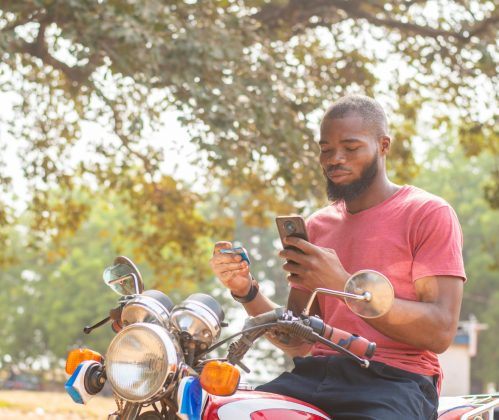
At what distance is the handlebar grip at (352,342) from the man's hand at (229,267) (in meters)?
0.55

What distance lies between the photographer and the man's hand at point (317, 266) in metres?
2.00

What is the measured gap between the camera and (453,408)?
250 centimetres

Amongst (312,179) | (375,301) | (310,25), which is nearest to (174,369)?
(375,301)

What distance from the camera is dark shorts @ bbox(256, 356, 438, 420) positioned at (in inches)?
76.1

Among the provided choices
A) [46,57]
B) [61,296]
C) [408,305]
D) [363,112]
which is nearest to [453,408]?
[408,305]

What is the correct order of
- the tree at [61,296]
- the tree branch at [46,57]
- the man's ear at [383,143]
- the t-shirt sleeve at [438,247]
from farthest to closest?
1. the tree at [61,296]
2. the tree branch at [46,57]
3. the man's ear at [383,143]
4. the t-shirt sleeve at [438,247]

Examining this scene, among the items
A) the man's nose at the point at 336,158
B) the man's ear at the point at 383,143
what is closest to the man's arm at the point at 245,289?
the man's nose at the point at 336,158

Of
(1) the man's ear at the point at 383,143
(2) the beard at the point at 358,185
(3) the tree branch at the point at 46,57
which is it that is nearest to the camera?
(2) the beard at the point at 358,185

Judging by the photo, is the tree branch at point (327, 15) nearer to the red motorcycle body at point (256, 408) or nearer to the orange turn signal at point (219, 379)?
the red motorcycle body at point (256, 408)

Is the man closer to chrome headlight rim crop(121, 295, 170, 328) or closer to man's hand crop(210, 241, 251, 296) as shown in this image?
man's hand crop(210, 241, 251, 296)

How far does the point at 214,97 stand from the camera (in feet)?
18.4

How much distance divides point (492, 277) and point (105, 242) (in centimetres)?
1985

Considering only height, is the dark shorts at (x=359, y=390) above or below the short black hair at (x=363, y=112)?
below

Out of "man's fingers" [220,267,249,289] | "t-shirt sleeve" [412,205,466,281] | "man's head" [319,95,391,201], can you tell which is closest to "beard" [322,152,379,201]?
"man's head" [319,95,391,201]
